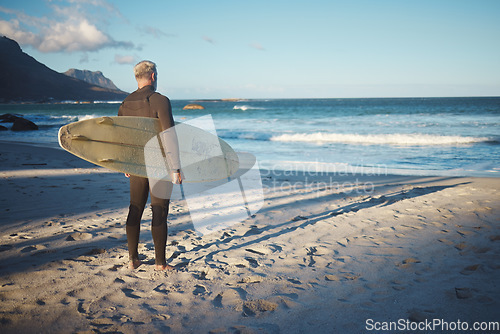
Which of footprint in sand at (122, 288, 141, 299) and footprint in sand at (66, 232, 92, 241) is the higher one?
footprint in sand at (66, 232, 92, 241)

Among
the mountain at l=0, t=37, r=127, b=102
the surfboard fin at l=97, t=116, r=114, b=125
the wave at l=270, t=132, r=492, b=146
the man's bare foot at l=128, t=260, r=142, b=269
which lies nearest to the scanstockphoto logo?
the surfboard fin at l=97, t=116, r=114, b=125

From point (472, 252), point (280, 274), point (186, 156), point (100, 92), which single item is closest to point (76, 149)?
point (186, 156)

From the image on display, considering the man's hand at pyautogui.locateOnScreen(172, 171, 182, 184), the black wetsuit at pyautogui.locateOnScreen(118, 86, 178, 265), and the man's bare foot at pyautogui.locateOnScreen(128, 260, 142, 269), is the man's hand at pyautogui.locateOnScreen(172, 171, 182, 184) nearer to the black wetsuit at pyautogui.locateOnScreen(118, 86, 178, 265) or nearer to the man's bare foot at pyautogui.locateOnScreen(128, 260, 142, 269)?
the black wetsuit at pyautogui.locateOnScreen(118, 86, 178, 265)

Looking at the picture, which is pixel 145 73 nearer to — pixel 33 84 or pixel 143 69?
pixel 143 69

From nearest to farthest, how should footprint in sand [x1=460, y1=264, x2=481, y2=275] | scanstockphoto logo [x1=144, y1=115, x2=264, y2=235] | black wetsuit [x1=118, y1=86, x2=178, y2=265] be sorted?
black wetsuit [x1=118, y1=86, x2=178, y2=265]
scanstockphoto logo [x1=144, y1=115, x2=264, y2=235]
footprint in sand [x1=460, y1=264, x2=481, y2=275]

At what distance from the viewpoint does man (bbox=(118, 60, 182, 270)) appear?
2.14 metres

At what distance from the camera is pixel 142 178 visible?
2264mm

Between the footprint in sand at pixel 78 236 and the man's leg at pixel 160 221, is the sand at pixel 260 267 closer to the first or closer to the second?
the footprint in sand at pixel 78 236

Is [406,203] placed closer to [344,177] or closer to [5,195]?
[344,177]

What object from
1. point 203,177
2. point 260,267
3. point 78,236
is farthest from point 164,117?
point 78,236

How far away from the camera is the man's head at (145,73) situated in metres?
2.16

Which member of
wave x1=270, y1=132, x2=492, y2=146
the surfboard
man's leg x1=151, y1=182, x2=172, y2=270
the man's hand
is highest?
the surfboard

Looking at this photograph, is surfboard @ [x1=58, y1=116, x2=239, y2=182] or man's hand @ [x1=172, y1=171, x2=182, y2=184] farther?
surfboard @ [x1=58, y1=116, x2=239, y2=182]

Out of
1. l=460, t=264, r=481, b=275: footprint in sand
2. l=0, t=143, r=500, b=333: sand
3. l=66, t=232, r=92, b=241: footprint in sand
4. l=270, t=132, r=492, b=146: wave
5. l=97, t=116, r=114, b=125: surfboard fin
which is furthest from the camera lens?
l=270, t=132, r=492, b=146: wave
